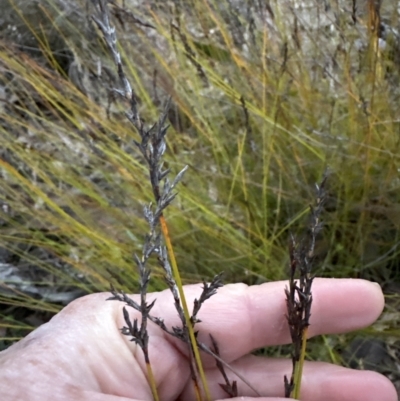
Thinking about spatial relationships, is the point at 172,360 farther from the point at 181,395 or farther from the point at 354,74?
the point at 354,74

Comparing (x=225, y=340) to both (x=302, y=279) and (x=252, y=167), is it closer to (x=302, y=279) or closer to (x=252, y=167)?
(x=302, y=279)

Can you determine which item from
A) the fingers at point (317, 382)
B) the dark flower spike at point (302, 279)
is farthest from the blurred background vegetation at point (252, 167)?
the dark flower spike at point (302, 279)

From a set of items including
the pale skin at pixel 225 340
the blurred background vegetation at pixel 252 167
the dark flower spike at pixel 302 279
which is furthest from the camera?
the blurred background vegetation at pixel 252 167

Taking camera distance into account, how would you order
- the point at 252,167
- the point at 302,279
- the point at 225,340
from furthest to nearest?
the point at 252,167
the point at 225,340
the point at 302,279

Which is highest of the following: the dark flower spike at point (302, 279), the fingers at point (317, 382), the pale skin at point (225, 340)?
the dark flower spike at point (302, 279)

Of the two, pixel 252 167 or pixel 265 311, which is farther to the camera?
pixel 252 167

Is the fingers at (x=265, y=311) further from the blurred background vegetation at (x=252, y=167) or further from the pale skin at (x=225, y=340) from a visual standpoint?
the blurred background vegetation at (x=252, y=167)

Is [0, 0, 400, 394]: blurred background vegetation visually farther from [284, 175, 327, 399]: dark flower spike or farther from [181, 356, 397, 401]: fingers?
[284, 175, 327, 399]: dark flower spike

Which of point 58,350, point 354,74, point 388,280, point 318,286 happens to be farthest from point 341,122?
point 58,350

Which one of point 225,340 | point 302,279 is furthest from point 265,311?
point 302,279
